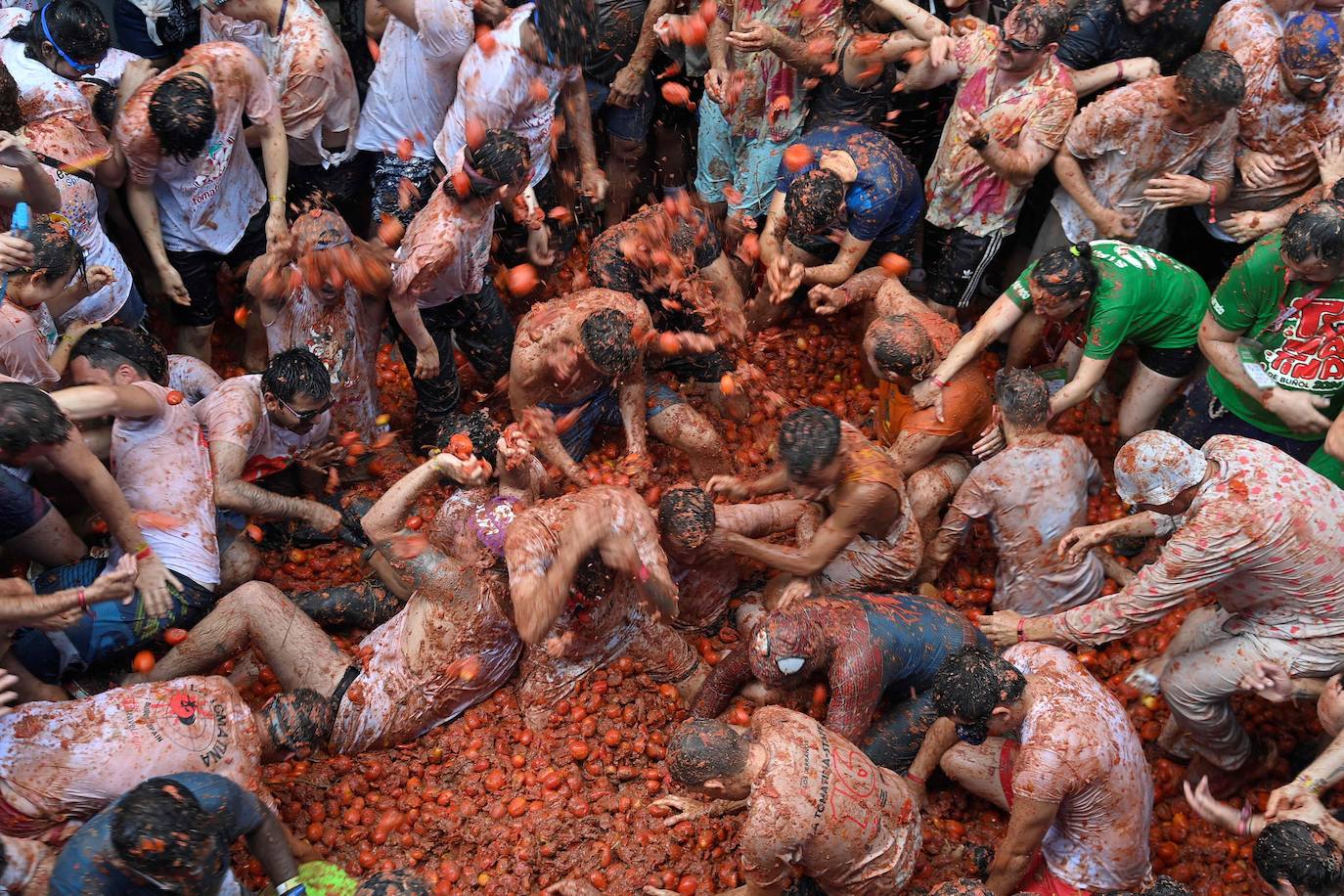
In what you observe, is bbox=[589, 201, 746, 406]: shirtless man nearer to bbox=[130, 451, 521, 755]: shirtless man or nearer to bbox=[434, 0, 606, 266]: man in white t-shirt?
bbox=[434, 0, 606, 266]: man in white t-shirt

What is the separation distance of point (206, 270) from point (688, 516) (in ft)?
10.8

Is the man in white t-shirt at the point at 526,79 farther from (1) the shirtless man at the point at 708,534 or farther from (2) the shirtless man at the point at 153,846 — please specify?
(2) the shirtless man at the point at 153,846

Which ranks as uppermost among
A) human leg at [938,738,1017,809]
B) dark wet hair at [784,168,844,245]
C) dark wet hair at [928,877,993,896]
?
dark wet hair at [784,168,844,245]

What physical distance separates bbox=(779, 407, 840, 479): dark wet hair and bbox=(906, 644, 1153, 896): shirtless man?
3.13 feet

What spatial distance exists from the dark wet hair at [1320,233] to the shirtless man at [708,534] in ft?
7.34

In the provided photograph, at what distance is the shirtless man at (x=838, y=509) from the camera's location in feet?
14.8

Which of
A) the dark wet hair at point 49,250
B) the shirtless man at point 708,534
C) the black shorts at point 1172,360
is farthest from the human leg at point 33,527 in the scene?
the black shorts at point 1172,360

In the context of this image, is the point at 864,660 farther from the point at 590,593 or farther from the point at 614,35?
the point at 614,35

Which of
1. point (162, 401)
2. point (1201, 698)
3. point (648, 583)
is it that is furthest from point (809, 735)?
point (162, 401)

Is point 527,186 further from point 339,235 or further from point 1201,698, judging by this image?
point 1201,698

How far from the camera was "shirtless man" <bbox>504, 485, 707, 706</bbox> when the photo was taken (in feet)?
13.8

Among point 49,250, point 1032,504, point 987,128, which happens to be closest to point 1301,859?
point 1032,504

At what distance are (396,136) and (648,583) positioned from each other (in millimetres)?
3233

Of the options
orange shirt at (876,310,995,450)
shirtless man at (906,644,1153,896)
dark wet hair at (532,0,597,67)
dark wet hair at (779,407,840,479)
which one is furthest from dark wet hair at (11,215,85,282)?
shirtless man at (906,644,1153,896)
